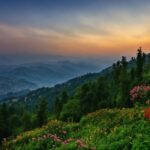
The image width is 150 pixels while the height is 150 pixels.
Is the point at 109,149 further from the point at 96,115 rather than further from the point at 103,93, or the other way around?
the point at 103,93

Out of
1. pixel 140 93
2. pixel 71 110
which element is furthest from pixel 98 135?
pixel 71 110

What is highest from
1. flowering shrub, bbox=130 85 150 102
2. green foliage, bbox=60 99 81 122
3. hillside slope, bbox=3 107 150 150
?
flowering shrub, bbox=130 85 150 102

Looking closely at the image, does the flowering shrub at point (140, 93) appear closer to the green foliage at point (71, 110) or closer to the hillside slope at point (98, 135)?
the hillside slope at point (98, 135)

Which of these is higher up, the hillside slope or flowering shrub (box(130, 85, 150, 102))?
flowering shrub (box(130, 85, 150, 102))

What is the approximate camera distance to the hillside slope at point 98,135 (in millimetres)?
23031

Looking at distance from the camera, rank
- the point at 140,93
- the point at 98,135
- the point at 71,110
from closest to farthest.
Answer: the point at 98,135 → the point at 140,93 → the point at 71,110

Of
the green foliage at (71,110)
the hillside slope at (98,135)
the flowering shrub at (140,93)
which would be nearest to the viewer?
the hillside slope at (98,135)

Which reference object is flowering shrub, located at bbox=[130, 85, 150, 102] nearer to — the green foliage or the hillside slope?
the hillside slope

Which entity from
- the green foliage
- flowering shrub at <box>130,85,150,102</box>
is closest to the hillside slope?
flowering shrub at <box>130,85,150,102</box>

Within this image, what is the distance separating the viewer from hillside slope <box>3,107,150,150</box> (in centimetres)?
2303

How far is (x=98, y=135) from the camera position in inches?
1073

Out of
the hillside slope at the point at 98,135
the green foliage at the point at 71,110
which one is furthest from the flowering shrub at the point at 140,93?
the green foliage at the point at 71,110

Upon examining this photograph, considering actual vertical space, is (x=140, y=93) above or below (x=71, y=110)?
above

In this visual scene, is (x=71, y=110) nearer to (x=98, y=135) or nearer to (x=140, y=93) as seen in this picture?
(x=140, y=93)
